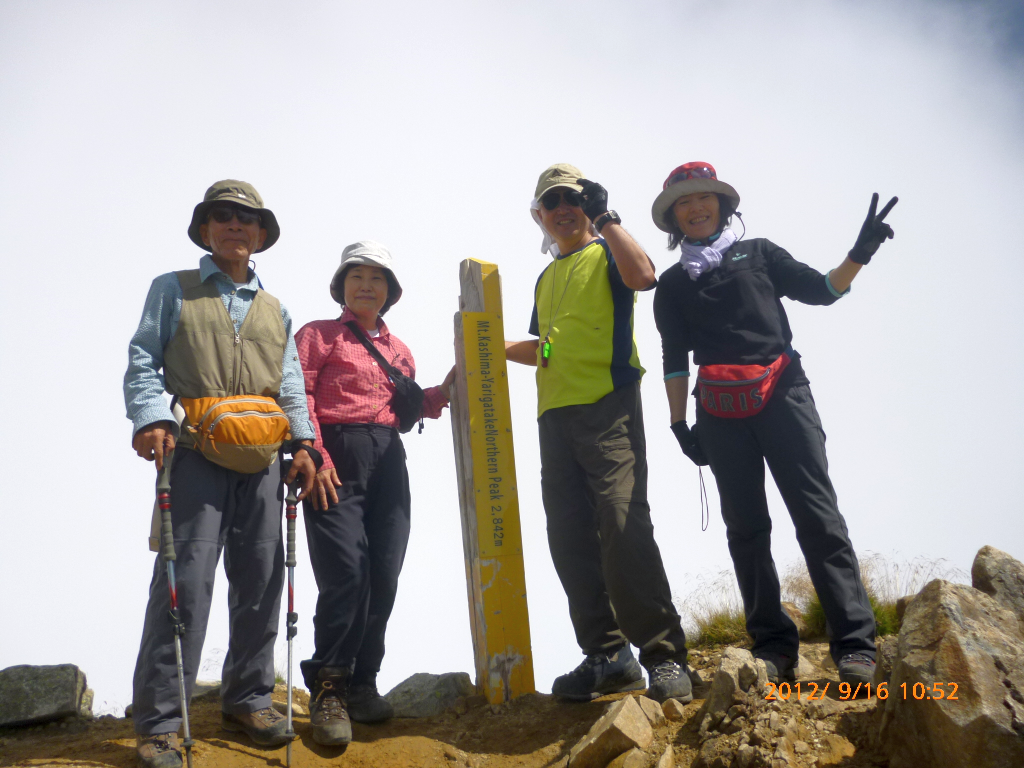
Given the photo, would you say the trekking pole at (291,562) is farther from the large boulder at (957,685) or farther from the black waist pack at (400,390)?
the large boulder at (957,685)

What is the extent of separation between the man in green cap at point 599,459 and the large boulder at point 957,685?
1.22m

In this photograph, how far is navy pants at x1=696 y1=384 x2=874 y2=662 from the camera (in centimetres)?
390

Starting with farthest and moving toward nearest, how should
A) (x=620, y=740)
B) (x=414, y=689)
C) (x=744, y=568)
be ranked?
1. (x=414, y=689)
2. (x=744, y=568)
3. (x=620, y=740)

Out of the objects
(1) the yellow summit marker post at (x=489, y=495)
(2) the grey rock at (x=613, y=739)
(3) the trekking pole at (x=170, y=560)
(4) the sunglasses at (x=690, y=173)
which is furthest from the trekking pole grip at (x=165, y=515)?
(4) the sunglasses at (x=690, y=173)

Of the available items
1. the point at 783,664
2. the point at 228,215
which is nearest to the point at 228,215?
the point at 228,215

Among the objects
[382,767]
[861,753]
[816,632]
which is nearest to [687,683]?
[861,753]

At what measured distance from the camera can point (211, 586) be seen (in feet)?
12.3

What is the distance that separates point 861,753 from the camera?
3.11 metres

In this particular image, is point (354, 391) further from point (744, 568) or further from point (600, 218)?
point (744, 568)

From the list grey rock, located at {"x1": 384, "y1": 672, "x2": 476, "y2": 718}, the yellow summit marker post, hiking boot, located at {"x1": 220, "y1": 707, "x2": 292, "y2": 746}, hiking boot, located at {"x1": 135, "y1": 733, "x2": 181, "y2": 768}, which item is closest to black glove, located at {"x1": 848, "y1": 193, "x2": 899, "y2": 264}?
the yellow summit marker post

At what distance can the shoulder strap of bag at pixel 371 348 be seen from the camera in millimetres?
4797

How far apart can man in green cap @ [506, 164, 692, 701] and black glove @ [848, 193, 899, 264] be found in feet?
3.70

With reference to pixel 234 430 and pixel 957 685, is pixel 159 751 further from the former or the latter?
pixel 957 685

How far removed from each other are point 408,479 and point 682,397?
68.9 inches
